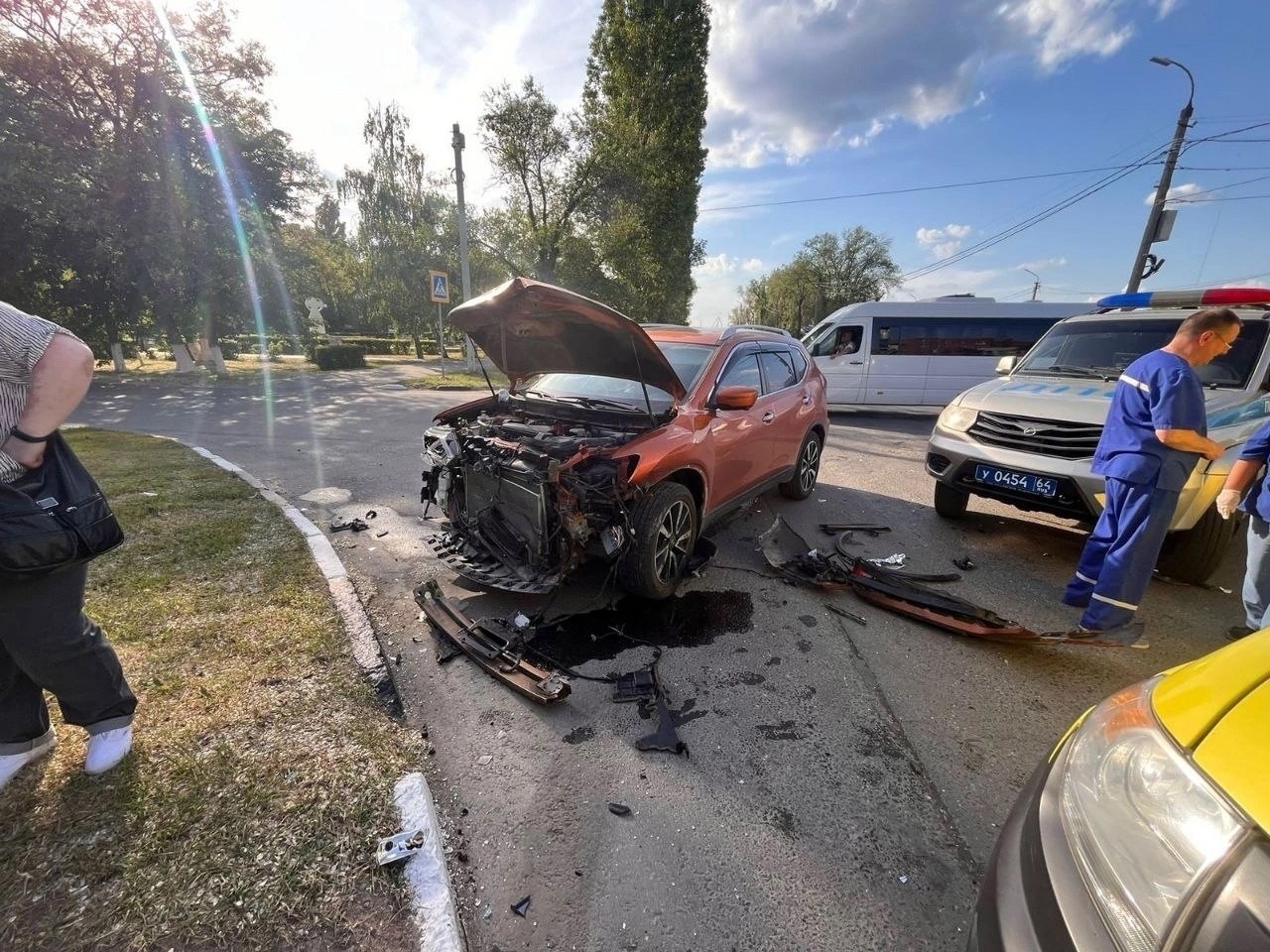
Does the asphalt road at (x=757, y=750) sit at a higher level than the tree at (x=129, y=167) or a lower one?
lower

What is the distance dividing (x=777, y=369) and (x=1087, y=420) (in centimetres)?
239

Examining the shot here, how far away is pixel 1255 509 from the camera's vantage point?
2801 millimetres

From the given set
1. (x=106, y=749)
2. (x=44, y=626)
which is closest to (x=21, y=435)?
(x=44, y=626)

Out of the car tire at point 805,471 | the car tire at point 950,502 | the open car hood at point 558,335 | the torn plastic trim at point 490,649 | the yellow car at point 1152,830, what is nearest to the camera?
the yellow car at point 1152,830

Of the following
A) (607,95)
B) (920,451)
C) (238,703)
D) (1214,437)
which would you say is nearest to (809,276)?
(607,95)

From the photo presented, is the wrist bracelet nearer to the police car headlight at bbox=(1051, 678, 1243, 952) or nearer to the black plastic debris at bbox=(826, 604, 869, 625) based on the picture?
the police car headlight at bbox=(1051, 678, 1243, 952)

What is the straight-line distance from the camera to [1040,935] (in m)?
1.01

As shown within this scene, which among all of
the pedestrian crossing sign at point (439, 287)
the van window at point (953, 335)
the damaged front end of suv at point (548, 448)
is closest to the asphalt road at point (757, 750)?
the damaged front end of suv at point (548, 448)

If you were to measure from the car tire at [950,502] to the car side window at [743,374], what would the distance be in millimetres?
2088

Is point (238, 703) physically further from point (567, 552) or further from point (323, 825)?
point (567, 552)

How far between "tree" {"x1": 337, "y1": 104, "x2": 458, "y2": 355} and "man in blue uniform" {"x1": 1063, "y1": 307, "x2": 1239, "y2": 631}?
25.4 meters

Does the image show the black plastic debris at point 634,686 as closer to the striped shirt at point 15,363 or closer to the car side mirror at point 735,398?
the car side mirror at point 735,398

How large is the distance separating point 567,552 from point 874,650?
6.21 feet

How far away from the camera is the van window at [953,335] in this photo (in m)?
11.7
